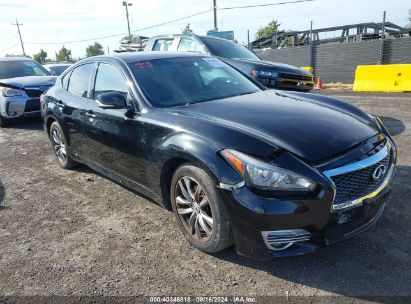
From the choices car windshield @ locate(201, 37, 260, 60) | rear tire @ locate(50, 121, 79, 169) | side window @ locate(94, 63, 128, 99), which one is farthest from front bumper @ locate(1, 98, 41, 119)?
side window @ locate(94, 63, 128, 99)

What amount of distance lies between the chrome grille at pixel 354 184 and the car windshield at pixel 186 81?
65.1 inches

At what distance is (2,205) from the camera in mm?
4406

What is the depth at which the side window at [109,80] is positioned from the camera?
3873 millimetres

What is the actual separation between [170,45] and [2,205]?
586 centimetres

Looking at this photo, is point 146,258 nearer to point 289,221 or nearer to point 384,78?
point 289,221

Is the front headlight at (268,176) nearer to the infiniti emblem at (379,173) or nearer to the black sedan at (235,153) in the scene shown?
the black sedan at (235,153)

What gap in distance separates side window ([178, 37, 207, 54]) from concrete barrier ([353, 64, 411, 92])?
6.37m

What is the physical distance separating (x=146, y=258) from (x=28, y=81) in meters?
7.28

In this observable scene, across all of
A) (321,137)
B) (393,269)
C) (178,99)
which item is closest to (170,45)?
(178,99)

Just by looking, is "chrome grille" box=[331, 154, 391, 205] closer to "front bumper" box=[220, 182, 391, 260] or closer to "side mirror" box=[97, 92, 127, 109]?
"front bumper" box=[220, 182, 391, 260]

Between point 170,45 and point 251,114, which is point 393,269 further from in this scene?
point 170,45

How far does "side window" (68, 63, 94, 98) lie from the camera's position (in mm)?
4609

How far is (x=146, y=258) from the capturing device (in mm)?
3125

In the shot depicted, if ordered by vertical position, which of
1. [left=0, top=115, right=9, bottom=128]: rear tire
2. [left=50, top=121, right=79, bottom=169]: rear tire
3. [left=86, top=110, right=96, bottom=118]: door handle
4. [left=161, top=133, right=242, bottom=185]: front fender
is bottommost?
[left=0, top=115, right=9, bottom=128]: rear tire
